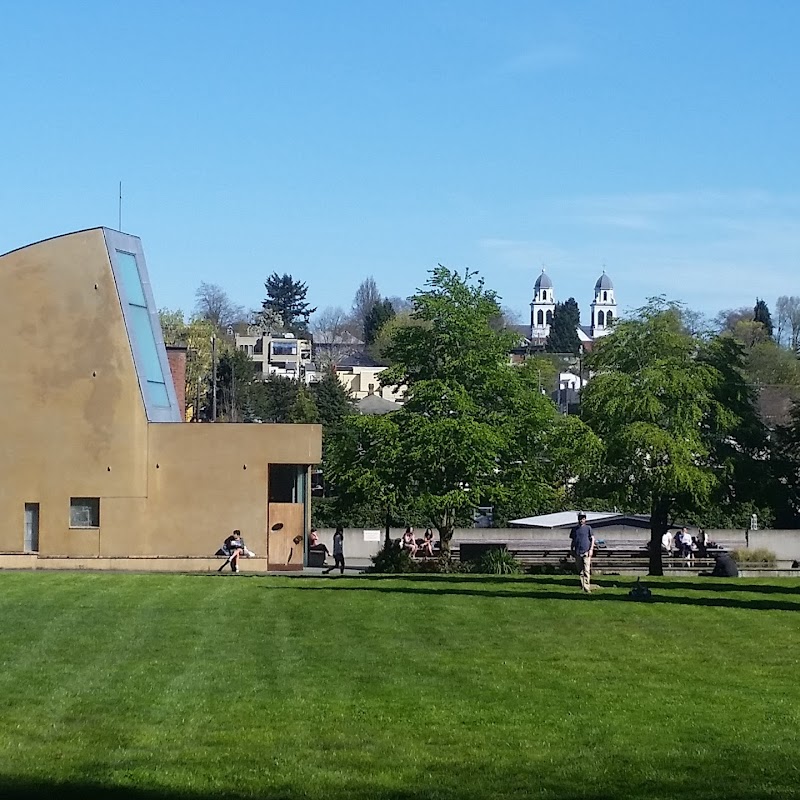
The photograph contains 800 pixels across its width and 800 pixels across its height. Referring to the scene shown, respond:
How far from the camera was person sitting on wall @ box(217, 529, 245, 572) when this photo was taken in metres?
42.9

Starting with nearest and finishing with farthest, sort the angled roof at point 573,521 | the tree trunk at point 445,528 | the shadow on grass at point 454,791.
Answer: the shadow on grass at point 454,791 → the tree trunk at point 445,528 → the angled roof at point 573,521

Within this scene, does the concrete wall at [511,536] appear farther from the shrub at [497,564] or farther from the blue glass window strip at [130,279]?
the blue glass window strip at [130,279]

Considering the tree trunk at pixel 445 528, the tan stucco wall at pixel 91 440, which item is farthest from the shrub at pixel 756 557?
the tan stucco wall at pixel 91 440

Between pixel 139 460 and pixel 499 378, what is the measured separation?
1261cm

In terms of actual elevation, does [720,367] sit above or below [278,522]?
above

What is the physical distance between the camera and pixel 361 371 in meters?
165

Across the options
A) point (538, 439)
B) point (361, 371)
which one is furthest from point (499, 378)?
point (361, 371)

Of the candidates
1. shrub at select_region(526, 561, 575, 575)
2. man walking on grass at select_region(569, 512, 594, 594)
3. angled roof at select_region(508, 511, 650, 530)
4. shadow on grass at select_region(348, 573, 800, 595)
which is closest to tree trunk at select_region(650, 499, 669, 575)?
shrub at select_region(526, 561, 575, 575)

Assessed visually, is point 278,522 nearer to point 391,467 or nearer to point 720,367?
point 391,467

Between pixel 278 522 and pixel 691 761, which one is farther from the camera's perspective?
pixel 278 522

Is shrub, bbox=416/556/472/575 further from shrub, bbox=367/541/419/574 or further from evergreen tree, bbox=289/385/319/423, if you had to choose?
evergreen tree, bbox=289/385/319/423

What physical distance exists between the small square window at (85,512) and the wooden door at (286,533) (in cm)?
533

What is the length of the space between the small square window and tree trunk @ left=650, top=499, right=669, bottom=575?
17737 millimetres

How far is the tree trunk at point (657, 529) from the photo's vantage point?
162 ft
